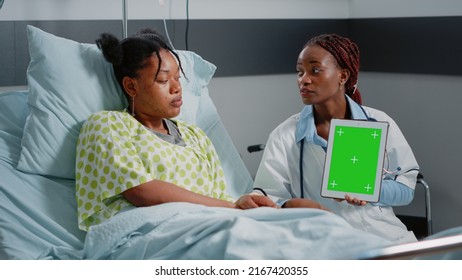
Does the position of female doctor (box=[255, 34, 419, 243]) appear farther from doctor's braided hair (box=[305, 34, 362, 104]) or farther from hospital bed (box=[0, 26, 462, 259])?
hospital bed (box=[0, 26, 462, 259])

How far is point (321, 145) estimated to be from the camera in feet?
9.55

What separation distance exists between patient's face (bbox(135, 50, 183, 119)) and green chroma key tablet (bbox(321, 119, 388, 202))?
51cm

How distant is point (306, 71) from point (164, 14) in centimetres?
106

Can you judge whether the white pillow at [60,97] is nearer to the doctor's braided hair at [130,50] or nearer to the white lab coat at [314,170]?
the doctor's braided hair at [130,50]

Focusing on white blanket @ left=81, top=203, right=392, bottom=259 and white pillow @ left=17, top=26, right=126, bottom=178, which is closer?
white blanket @ left=81, top=203, right=392, bottom=259

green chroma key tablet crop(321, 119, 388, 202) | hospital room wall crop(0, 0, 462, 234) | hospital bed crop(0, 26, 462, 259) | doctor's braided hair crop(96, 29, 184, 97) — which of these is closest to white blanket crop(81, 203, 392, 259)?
hospital bed crop(0, 26, 462, 259)

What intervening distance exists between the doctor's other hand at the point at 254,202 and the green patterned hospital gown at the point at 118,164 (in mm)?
197

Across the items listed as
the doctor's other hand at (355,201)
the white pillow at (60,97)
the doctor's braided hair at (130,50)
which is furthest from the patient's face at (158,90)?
the doctor's other hand at (355,201)

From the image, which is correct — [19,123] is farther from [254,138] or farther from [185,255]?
[254,138]

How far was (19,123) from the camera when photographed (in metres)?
2.89

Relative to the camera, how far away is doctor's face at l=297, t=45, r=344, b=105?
Result: 2.91 metres

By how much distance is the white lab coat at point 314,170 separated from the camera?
9.39 ft

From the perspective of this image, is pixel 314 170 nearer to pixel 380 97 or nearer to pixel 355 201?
pixel 355 201

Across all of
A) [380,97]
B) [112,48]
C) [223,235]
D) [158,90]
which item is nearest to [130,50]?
[112,48]
